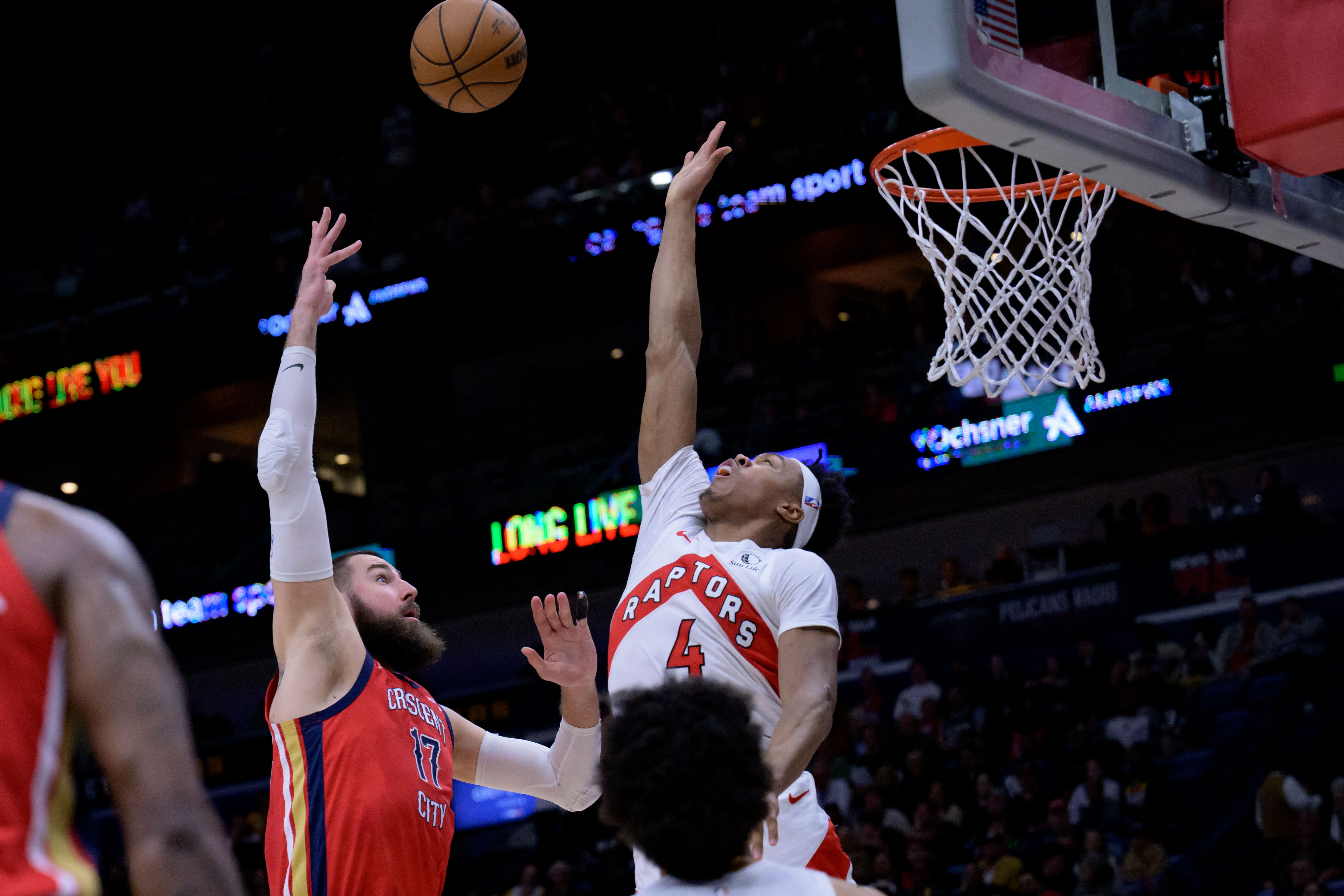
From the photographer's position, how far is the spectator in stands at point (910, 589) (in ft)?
46.7

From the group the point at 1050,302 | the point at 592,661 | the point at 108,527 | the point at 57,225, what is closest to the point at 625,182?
the point at 1050,302

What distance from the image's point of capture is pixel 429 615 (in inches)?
697

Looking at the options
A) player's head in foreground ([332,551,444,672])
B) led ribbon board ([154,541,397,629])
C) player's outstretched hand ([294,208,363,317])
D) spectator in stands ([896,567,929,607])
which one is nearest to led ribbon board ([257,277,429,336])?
led ribbon board ([154,541,397,629])

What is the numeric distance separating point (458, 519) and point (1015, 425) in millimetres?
6209

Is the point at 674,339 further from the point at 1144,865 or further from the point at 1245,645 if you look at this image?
the point at 1245,645

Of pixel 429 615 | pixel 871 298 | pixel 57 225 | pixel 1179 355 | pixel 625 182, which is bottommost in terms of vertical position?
pixel 429 615

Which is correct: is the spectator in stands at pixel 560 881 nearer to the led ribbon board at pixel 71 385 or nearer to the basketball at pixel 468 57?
the basketball at pixel 468 57

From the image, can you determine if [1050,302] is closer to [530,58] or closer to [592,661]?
[592,661]

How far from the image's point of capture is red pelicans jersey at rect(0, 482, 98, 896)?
4.96 ft

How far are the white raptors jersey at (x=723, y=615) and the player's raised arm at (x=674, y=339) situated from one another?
1.37 feet

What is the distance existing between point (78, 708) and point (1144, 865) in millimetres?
9977

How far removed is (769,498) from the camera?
4.04 m

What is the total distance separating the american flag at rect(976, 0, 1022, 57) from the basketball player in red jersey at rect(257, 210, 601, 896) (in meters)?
1.70

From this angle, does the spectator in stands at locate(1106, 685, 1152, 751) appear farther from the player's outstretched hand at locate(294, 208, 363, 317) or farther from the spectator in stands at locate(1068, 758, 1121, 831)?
the player's outstretched hand at locate(294, 208, 363, 317)
